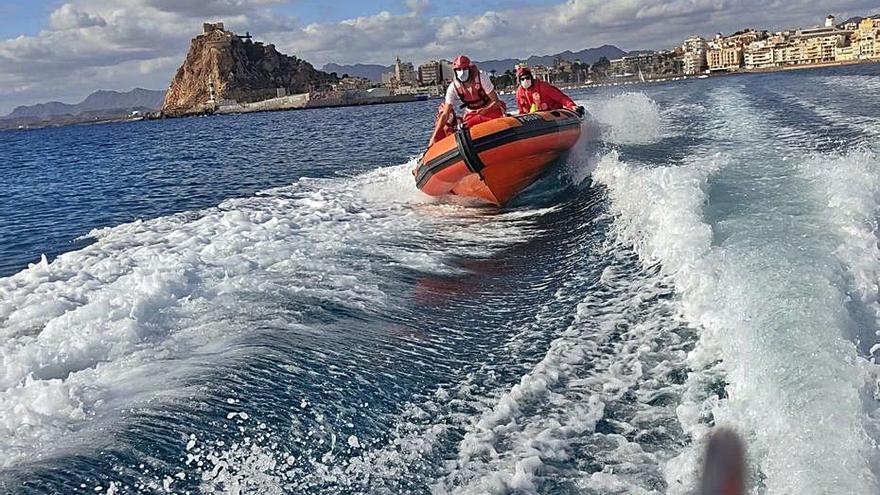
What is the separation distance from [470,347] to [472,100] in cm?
720

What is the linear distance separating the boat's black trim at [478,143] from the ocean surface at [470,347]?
42.9 inches

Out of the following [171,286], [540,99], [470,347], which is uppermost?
[540,99]

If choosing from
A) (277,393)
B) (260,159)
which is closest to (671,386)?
(277,393)

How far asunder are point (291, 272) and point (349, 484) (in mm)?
3945

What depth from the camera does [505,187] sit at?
35.0 feet

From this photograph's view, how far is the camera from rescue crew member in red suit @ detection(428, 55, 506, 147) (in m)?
11.3

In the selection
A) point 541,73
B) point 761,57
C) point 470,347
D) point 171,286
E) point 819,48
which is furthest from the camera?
point 761,57

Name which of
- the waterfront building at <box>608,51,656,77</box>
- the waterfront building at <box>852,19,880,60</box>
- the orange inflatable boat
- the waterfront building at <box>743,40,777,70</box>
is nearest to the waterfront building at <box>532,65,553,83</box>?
the orange inflatable boat

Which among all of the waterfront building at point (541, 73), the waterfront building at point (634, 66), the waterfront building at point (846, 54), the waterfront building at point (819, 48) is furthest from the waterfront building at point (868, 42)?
the waterfront building at point (541, 73)

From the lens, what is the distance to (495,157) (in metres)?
10.1

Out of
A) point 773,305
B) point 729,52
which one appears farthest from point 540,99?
point 729,52

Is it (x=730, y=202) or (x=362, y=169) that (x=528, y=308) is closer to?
(x=730, y=202)

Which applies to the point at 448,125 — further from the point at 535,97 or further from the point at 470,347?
the point at 470,347

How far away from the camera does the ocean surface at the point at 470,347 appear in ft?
10.8
